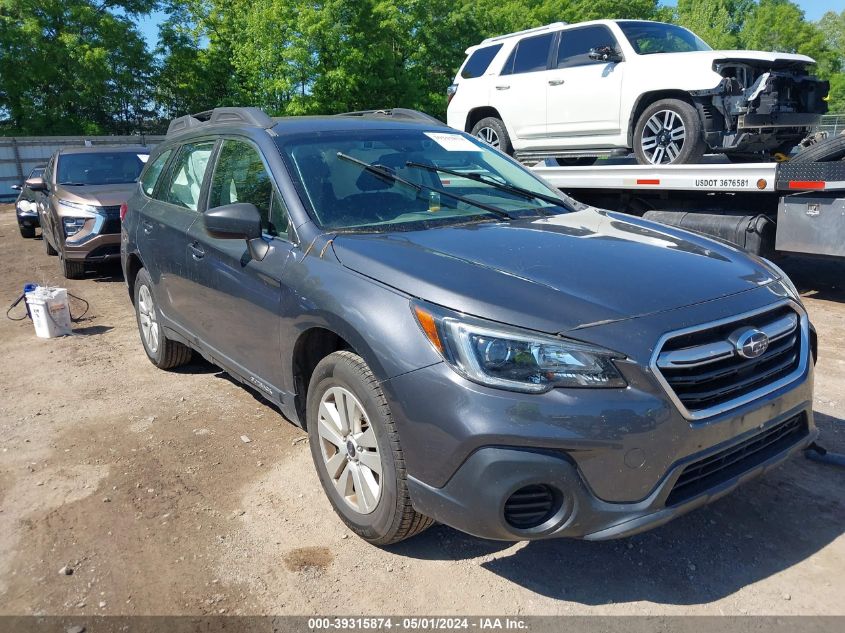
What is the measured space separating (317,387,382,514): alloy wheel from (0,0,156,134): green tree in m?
31.6

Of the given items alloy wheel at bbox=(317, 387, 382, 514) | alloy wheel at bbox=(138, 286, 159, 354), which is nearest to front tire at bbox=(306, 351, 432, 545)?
alloy wheel at bbox=(317, 387, 382, 514)

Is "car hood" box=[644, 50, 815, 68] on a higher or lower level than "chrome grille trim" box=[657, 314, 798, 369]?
higher

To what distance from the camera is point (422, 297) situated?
267cm

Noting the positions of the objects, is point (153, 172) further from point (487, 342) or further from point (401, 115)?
point (487, 342)

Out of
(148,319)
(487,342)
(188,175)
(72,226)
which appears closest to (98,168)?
(72,226)

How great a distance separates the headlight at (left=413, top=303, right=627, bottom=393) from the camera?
95.9 inches

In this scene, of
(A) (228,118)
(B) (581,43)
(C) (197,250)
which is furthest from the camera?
(B) (581,43)

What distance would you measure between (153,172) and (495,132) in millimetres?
5485

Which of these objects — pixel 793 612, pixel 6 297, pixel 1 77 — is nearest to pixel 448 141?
pixel 793 612

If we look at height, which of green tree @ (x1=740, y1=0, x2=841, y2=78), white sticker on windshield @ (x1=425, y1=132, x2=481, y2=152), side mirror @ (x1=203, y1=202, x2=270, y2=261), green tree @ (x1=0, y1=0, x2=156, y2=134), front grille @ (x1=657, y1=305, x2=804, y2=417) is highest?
green tree @ (x1=740, y1=0, x2=841, y2=78)

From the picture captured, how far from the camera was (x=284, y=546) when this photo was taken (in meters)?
3.19

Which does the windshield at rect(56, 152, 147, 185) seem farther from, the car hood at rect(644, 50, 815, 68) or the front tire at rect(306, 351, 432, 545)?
the front tire at rect(306, 351, 432, 545)

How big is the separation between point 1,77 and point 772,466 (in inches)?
1340

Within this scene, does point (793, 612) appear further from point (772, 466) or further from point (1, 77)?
point (1, 77)
